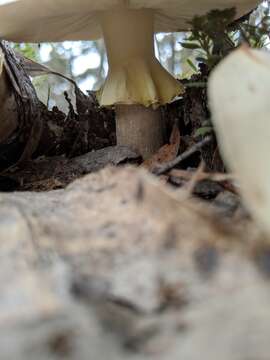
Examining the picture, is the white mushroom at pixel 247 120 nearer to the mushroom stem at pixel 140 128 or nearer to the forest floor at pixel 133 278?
the forest floor at pixel 133 278

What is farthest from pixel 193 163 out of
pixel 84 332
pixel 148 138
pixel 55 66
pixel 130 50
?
pixel 55 66

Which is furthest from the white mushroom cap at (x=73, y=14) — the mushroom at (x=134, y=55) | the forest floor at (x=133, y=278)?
the forest floor at (x=133, y=278)

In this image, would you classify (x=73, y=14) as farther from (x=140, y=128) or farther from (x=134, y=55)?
(x=140, y=128)

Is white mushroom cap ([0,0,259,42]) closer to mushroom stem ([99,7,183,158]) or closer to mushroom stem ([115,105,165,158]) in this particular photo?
mushroom stem ([99,7,183,158])

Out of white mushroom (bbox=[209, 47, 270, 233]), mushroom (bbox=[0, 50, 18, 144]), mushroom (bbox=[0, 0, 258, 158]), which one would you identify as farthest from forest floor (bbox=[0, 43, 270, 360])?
mushroom (bbox=[0, 0, 258, 158])

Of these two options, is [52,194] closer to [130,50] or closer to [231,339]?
[231,339]

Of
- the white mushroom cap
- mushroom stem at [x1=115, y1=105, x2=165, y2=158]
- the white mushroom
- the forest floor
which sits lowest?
mushroom stem at [x1=115, y1=105, x2=165, y2=158]
